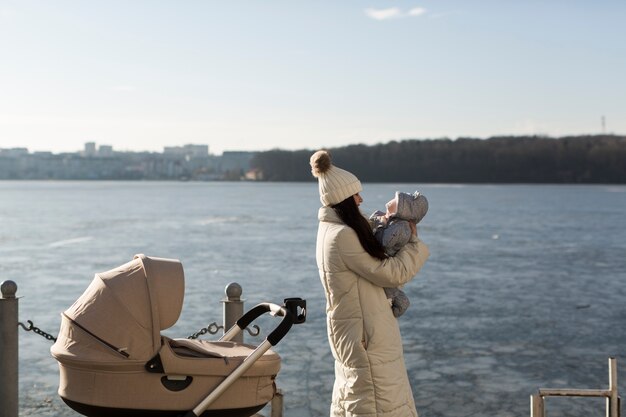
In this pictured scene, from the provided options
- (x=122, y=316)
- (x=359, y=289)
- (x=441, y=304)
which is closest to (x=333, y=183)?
(x=359, y=289)

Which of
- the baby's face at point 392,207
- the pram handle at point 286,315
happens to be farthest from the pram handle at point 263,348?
the baby's face at point 392,207

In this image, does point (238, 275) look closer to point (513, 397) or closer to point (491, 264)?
point (491, 264)

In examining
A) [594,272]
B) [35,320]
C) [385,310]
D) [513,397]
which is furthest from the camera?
[594,272]

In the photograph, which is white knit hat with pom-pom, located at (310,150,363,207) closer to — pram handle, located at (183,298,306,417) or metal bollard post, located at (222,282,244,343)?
pram handle, located at (183,298,306,417)

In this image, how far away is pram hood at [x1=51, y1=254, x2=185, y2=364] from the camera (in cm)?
405

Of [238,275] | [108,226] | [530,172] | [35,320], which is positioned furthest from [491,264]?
[530,172]

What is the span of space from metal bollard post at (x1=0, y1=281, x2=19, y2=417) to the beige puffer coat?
110 inches

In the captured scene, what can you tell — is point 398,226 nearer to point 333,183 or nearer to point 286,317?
point 333,183

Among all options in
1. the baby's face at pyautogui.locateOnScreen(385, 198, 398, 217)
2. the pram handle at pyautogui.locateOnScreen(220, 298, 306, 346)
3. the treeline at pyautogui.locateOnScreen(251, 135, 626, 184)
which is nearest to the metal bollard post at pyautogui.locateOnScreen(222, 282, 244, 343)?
the pram handle at pyautogui.locateOnScreen(220, 298, 306, 346)

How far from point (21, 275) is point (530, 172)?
143 m

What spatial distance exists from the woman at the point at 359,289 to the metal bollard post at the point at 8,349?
2.80 metres

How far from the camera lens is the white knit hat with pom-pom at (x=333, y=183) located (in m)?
4.32

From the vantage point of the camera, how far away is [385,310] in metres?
4.42

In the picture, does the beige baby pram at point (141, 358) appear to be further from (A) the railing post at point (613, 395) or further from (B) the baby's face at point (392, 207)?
(A) the railing post at point (613, 395)
